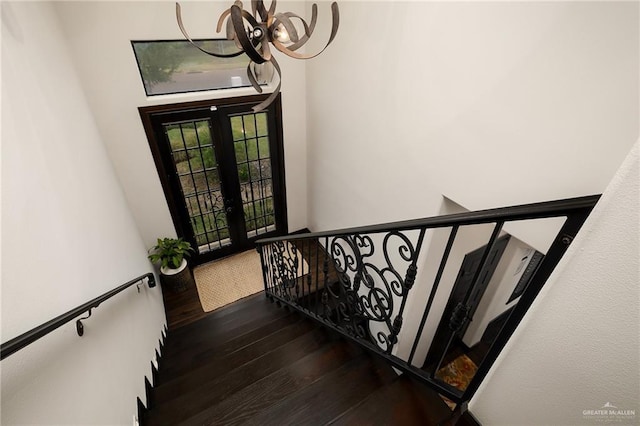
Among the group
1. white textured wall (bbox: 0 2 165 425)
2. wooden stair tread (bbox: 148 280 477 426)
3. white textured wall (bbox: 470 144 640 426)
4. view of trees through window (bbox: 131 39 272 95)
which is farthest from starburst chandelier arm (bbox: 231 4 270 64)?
view of trees through window (bbox: 131 39 272 95)

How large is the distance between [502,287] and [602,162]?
2445mm

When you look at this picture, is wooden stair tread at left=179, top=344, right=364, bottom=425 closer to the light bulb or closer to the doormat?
the light bulb

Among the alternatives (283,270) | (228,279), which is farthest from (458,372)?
(228,279)

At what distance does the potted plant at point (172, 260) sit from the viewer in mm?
3717

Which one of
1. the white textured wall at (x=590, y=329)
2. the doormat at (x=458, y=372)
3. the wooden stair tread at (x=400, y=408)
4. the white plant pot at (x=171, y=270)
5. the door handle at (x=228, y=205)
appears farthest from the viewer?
the door handle at (x=228, y=205)

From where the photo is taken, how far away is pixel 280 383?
6.17ft

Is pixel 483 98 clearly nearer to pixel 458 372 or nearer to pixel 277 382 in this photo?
→ pixel 277 382

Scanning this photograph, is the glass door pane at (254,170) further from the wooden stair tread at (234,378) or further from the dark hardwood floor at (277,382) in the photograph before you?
the wooden stair tread at (234,378)

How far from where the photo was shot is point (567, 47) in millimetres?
1329

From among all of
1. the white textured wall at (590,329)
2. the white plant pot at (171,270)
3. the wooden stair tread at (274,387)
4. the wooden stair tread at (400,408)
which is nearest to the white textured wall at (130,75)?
the white plant pot at (171,270)

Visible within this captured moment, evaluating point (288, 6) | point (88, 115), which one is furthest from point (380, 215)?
point (88, 115)

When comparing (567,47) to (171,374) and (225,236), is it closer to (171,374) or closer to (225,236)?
(171,374)

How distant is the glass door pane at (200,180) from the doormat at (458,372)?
11.4ft

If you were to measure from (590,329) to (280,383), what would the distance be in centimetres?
171
